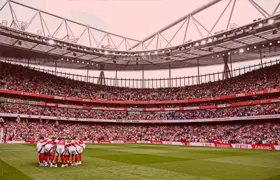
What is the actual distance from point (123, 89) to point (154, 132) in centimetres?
1959

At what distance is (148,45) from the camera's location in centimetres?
5412

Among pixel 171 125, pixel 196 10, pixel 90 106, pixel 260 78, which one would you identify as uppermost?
pixel 196 10

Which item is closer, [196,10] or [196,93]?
[196,10]

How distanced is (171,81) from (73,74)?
3129 centimetres

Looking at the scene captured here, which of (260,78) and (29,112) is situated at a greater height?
(260,78)

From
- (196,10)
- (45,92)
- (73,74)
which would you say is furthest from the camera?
(73,74)

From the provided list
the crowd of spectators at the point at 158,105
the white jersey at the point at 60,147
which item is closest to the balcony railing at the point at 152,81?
the crowd of spectators at the point at 158,105

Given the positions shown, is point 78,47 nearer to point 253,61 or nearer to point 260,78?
point 260,78

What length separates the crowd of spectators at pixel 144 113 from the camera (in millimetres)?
45062

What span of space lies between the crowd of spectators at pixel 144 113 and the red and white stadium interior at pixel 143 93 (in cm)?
22

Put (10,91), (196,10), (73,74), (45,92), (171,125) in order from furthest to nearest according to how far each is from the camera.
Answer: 1. (73,74)
2. (171,125)
3. (45,92)
4. (10,91)
5. (196,10)

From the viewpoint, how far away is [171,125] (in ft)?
197

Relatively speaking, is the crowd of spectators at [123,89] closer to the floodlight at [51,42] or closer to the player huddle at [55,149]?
the floodlight at [51,42]

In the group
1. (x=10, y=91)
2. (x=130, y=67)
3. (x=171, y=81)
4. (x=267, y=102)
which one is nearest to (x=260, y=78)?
(x=267, y=102)
